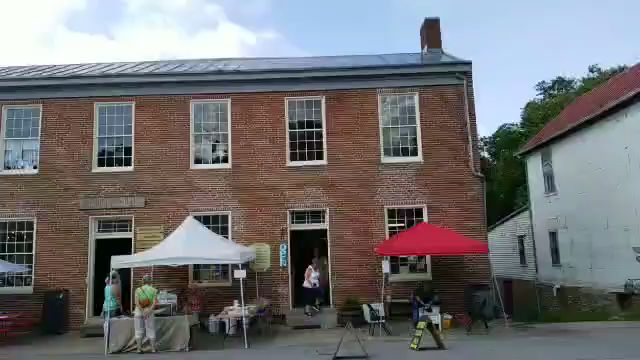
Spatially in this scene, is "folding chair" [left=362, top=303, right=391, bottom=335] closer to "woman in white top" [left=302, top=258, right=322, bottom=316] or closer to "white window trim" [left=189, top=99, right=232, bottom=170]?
"woman in white top" [left=302, top=258, right=322, bottom=316]

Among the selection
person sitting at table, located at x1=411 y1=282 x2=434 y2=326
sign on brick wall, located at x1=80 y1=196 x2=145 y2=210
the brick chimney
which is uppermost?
the brick chimney

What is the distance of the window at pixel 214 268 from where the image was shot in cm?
1709

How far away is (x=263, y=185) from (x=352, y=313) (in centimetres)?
451

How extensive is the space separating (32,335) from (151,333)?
5.21 metres

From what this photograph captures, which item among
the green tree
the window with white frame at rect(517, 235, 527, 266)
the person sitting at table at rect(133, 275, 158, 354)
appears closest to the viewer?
the person sitting at table at rect(133, 275, 158, 354)

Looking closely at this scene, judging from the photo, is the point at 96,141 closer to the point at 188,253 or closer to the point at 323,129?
the point at 188,253

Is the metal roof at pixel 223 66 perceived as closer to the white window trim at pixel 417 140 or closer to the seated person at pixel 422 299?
the white window trim at pixel 417 140

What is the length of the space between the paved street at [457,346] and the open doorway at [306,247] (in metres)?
2.28

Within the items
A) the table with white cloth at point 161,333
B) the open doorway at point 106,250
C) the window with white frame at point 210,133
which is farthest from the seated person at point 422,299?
the open doorway at point 106,250

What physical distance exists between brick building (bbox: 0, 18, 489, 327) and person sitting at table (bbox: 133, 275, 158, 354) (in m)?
3.91

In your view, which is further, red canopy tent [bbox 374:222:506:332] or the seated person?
the seated person

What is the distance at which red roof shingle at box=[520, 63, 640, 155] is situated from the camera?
19938 mm

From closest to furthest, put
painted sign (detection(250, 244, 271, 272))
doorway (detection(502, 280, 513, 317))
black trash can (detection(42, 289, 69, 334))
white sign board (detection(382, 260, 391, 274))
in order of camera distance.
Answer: white sign board (detection(382, 260, 391, 274)) < black trash can (detection(42, 289, 69, 334)) < painted sign (detection(250, 244, 271, 272)) < doorway (detection(502, 280, 513, 317))

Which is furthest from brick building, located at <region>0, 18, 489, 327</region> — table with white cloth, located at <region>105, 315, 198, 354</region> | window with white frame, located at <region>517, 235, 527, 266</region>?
window with white frame, located at <region>517, 235, 527, 266</region>
